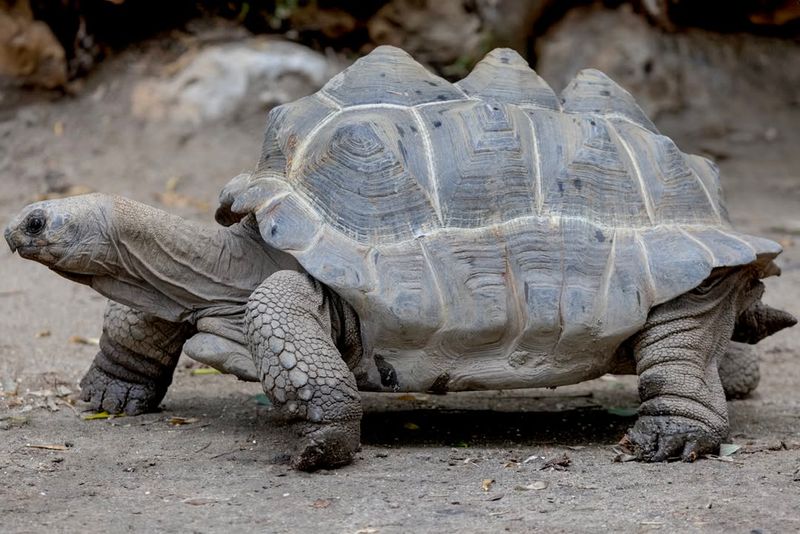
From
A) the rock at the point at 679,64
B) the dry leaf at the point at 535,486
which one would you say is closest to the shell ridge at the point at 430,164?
the dry leaf at the point at 535,486

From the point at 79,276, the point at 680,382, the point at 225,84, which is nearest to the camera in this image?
the point at 680,382

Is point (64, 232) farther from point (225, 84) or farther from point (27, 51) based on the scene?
point (27, 51)

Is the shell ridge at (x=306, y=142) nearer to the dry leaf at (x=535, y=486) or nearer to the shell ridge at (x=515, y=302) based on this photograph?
the shell ridge at (x=515, y=302)

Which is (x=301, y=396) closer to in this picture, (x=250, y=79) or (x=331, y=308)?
(x=331, y=308)

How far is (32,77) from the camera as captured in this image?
9312mm

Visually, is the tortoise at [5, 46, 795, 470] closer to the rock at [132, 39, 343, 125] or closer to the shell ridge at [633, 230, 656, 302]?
the shell ridge at [633, 230, 656, 302]

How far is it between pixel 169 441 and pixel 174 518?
1.06 meters

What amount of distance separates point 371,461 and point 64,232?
142 cm

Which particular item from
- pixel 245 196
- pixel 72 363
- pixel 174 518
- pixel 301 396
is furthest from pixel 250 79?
pixel 174 518

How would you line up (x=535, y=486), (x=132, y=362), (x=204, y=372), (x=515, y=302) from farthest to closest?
(x=204, y=372) < (x=132, y=362) < (x=515, y=302) < (x=535, y=486)

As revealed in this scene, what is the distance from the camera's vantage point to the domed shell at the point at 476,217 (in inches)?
163

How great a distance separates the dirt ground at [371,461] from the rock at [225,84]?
88.6 inches

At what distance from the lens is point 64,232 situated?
4273mm

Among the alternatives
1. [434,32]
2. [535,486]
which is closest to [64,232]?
[535,486]
